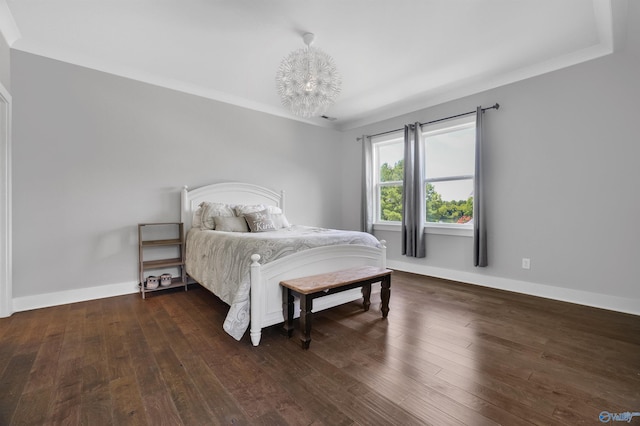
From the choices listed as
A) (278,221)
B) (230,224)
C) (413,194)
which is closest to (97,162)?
(230,224)

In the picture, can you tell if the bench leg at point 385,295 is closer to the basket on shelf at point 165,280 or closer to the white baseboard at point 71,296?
the basket on shelf at point 165,280

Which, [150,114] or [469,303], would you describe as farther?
[150,114]

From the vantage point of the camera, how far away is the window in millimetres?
3777

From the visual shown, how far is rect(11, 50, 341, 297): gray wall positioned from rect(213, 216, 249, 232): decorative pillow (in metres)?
0.70

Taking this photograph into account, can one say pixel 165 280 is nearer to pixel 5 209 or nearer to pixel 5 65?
pixel 5 209

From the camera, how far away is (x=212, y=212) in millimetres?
3455

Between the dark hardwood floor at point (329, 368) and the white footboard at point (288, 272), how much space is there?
0.17 m

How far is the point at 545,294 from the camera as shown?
10.1 feet

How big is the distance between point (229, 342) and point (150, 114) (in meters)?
2.86

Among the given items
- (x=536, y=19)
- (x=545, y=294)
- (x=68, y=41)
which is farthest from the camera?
(x=545, y=294)

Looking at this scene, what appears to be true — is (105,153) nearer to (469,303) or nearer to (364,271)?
(364,271)

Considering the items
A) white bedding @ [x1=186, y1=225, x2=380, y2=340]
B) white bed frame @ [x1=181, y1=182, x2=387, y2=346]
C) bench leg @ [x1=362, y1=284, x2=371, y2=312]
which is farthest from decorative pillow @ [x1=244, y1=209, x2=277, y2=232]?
bench leg @ [x1=362, y1=284, x2=371, y2=312]

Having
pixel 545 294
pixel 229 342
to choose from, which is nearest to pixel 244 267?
pixel 229 342

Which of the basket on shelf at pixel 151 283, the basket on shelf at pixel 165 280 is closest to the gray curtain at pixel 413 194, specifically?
the basket on shelf at pixel 165 280
